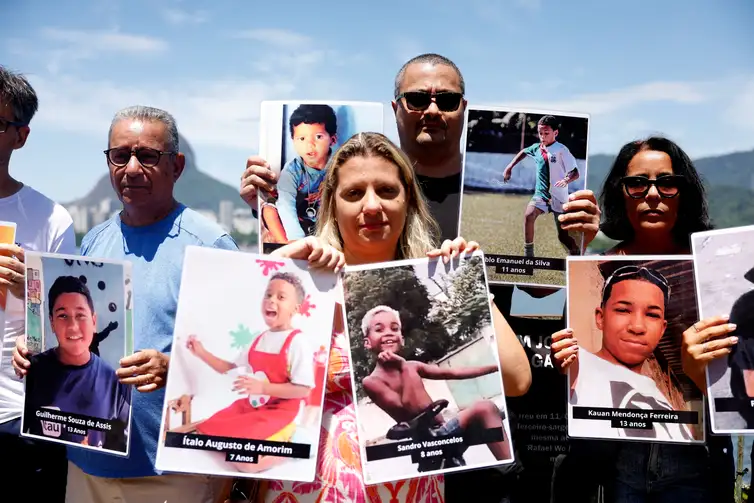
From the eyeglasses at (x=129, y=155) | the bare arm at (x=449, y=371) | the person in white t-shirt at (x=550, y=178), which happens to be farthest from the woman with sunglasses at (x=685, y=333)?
the eyeglasses at (x=129, y=155)

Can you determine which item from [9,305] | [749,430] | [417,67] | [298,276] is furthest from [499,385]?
[9,305]

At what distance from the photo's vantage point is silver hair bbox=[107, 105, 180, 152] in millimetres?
3426

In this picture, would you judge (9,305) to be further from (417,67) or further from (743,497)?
(743,497)

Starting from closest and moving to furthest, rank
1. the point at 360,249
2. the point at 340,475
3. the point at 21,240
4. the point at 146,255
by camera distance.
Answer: the point at 340,475 → the point at 360,249 → the point at 146,255 → the point at 21,240

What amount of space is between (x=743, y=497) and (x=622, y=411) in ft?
6.31

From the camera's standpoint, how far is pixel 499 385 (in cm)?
272

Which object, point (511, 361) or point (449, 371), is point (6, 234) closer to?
point (449, 371)

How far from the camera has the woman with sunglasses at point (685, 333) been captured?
3.10 m

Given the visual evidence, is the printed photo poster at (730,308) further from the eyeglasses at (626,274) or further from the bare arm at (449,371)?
the bare arm at (449,371)

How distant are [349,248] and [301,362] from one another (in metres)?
0.50

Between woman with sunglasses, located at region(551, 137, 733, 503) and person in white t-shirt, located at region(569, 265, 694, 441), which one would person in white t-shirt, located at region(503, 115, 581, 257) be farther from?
person in white t-shirt, located at region(569, 265, 694, 441)

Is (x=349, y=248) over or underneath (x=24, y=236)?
underneath

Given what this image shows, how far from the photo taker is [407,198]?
297cm

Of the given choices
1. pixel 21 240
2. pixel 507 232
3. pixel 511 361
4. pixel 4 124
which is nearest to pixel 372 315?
pixel 511 361
